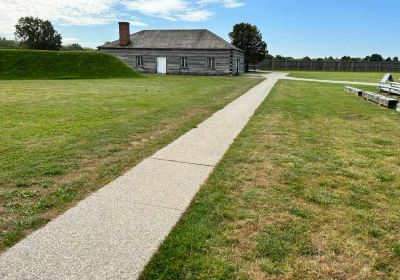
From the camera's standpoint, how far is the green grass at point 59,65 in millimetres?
28891

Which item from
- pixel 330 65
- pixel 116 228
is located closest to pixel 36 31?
pixel 330 65

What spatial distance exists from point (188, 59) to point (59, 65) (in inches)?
552

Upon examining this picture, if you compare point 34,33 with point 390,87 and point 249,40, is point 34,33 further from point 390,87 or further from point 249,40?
point 390,87

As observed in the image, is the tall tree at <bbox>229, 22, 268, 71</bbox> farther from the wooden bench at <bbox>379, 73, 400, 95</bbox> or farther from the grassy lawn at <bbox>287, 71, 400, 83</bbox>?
the wooden bench at <bbox>379, 73, 400, 95</bbox>

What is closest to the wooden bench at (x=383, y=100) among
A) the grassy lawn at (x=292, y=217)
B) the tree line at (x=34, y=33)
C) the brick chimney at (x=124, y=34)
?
the grassy lawn at (x=292, y=217)

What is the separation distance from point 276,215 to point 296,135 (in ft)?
14.2

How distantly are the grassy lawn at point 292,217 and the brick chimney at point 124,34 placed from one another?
118ft

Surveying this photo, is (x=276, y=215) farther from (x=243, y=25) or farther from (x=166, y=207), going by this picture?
(x=243, y=25)

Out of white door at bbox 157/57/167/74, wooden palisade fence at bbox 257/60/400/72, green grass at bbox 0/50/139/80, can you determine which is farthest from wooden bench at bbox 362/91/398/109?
wooden palisade fence at bbox 257/60/400/72

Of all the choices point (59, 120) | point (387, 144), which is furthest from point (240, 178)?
point (59, 120)

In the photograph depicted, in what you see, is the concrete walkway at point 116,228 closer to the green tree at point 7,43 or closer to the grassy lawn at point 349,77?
the grassy lawn at point 349,77

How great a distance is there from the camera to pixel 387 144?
7043 millimetres

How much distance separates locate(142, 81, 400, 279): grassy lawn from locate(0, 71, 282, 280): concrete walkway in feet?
0.62

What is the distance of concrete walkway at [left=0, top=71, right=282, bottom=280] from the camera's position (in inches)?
103
